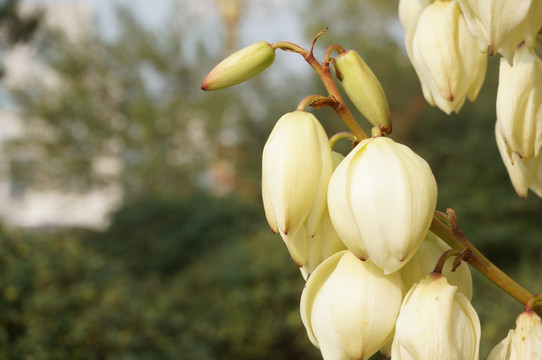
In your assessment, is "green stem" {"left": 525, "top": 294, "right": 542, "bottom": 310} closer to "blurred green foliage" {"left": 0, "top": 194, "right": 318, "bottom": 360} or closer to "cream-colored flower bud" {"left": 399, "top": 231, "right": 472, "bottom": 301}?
"cream-colored flower bud" {"left": 399, "top": 231, "right": 472, "bottom": 301}

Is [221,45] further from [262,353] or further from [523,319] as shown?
[523,319]

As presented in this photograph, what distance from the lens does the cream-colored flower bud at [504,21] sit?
0.27m

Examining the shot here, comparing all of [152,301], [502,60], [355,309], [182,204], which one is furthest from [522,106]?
[182,204]

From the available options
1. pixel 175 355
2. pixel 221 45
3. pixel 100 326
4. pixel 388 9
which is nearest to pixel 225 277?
pixel 175 355

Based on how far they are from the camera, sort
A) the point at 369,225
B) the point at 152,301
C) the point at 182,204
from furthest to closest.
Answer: the point at 182,204, the point at 152,301, the point at 369,225

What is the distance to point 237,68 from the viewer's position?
32 centimetres

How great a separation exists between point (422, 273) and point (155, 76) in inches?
262

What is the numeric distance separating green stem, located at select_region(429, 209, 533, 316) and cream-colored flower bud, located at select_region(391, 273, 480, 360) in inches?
1.0

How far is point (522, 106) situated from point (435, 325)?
0.13m

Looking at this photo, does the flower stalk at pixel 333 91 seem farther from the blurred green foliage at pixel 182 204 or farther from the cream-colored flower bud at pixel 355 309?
the blurred green foliage at pixel 182 204

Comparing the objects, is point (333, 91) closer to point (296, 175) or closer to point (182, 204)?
point (296, 175)

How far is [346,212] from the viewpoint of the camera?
28 centimetres

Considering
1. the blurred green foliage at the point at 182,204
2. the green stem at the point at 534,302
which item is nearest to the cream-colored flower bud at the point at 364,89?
the green stem at the point at 534,302

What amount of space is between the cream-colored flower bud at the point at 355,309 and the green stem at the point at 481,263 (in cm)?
4
